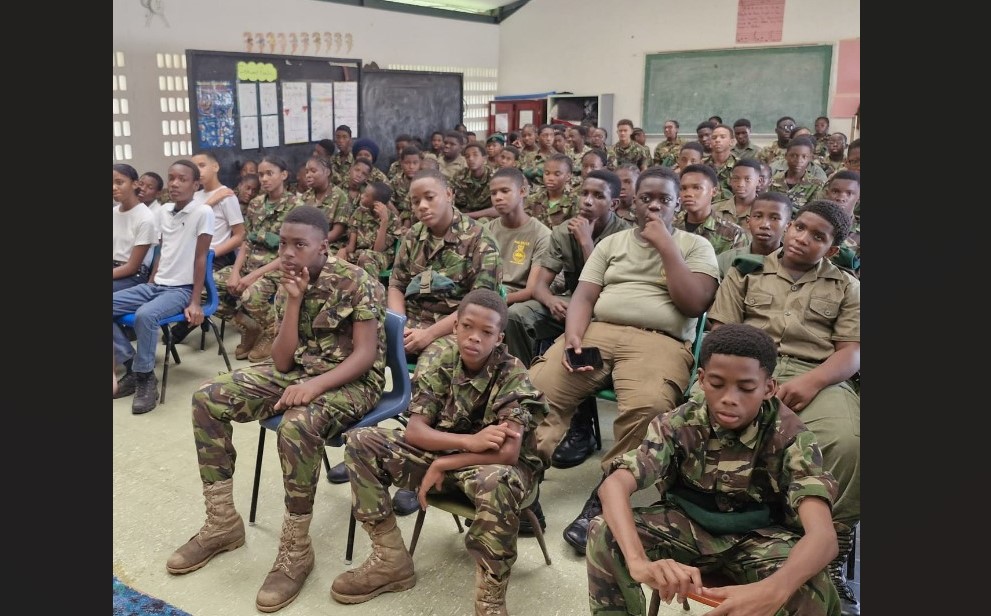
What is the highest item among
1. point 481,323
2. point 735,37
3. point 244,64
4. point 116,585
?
point 735,37

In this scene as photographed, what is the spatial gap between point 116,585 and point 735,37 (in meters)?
9.34

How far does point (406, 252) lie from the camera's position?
10.2 ft

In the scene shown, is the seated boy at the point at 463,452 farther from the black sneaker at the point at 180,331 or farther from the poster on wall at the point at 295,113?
the poster on wall at the point at 295,113

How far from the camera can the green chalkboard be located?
29.4 ft

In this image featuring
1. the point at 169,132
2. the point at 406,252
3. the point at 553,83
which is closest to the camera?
the point at 406,252

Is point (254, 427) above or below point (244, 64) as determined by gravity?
below

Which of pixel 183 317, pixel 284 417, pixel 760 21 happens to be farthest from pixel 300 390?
pixel 760 21

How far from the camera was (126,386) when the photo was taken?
145 inches

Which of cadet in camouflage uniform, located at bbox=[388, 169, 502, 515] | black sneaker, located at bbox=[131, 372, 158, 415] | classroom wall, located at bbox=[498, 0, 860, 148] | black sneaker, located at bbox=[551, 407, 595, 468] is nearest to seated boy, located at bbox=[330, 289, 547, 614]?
cadet in camouflage uniform, located at bbox=[388, 169, 502, 515]

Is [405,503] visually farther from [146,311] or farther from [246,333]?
[246,333]

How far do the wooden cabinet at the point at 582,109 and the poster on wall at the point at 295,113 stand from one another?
3.72 meters
